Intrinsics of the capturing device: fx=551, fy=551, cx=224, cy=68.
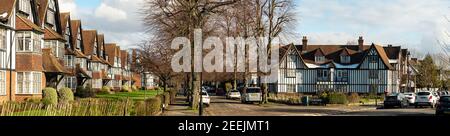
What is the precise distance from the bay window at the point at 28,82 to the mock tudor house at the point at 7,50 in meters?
1.15

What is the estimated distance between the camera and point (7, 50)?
39.4m

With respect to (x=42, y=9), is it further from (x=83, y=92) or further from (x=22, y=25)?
(x=83, y=92)

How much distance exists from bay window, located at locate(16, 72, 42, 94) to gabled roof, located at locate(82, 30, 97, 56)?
3496 centimetres

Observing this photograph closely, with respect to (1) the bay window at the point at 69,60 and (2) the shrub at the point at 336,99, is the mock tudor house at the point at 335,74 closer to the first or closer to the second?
(2) the shrub at the point at 336,99

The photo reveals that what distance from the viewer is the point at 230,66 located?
74188 mm

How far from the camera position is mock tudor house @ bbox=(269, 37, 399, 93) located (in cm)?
8338

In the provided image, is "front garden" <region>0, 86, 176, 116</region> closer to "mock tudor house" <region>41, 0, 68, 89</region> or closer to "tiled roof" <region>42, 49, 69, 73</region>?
"tiled roof" <region>42, 49, 69, 73</region>

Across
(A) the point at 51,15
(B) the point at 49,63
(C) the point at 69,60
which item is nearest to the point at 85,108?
(B) the point at 49,63

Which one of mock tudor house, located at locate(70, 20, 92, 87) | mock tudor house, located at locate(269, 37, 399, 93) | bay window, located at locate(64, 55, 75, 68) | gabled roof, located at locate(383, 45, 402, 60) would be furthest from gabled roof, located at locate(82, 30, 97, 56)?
gabled roof, located at locate(383, 45, 402, 60)

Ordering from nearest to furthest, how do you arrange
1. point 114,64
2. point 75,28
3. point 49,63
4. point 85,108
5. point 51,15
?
point 85,108 < point 49,63 < point 51,15 < point 75,28 < point 114,64

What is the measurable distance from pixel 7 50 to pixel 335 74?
57149 mm

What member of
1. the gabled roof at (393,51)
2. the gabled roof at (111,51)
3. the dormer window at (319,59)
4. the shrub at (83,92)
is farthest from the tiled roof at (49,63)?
the gabled roof at (393,51)
